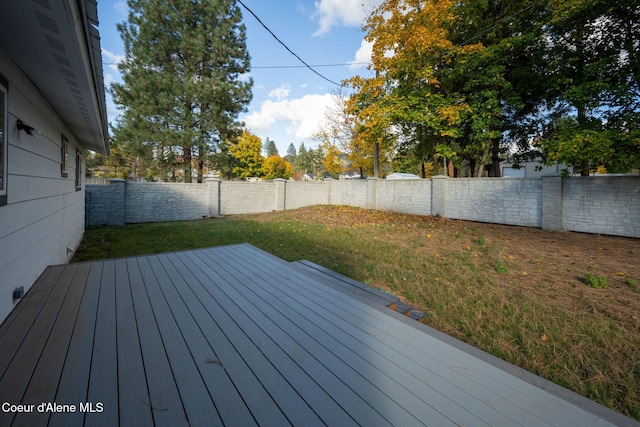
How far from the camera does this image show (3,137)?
198cm

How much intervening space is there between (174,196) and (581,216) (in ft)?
41.4

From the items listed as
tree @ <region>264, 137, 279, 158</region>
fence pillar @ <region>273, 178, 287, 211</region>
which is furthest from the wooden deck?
tree @ <region>264, 137, 279, 158</region>

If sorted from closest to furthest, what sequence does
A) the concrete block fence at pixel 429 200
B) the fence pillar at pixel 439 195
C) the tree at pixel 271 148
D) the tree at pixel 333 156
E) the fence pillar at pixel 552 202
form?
the concrete block fence at pixel 429 200 → the fence pillar at pixel 552 202 → the fence pillar at pixel 439 195 → the tree at pixel 333 156 → the tree at pixel 271 148

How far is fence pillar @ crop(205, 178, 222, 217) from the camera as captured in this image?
10.6 m

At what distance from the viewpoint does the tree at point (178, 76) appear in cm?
1128

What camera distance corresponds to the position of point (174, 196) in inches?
388

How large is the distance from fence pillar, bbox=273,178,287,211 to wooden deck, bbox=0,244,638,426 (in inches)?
412

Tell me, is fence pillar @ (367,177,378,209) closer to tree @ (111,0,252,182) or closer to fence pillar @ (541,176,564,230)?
fence pillar @ (541,176,564,230)

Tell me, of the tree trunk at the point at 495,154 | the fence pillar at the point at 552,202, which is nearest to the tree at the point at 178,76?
the tree trunk at the point at 495,154

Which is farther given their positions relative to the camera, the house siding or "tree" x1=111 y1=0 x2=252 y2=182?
"tree" x1=111 y1=0 x2=252 y2=182

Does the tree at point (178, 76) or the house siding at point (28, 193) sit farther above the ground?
the tree at point (178, 76)

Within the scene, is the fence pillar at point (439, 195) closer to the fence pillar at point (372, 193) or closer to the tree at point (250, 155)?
the fence pillar at point (372, 193)

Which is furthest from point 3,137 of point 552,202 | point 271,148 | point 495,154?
point 271,148

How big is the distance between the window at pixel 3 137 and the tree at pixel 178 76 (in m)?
10.5
